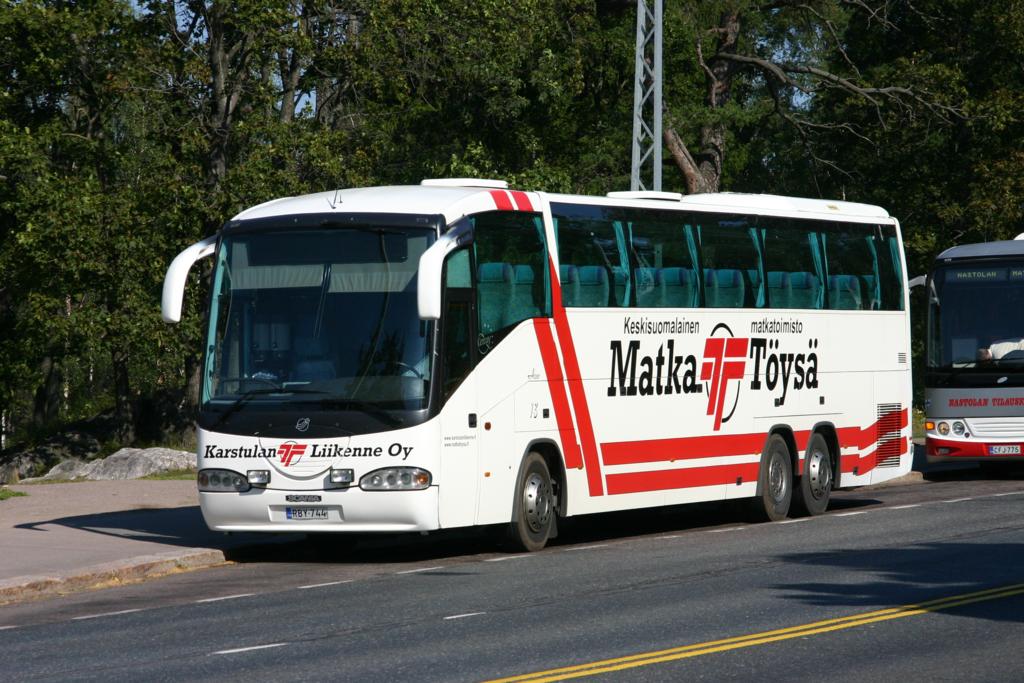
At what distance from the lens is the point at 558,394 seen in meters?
16.7

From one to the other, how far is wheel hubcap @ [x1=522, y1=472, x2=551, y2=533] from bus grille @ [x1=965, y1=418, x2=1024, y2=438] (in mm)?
11024

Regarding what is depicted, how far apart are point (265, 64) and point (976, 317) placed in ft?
48.4

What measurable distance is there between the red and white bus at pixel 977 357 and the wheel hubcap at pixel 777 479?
6536mm

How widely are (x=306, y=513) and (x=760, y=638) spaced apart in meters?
5.74

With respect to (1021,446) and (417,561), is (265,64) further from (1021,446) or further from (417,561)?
(417,561)

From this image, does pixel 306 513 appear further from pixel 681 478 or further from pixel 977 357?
pixel 977 357

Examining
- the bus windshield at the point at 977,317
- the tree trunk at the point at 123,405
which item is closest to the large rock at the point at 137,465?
the tree trunk at the point at 123,405

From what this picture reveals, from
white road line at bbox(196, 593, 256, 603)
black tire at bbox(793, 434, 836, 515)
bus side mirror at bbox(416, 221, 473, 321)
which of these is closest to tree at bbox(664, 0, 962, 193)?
black tire at bbox(793, 434, 836, 515)

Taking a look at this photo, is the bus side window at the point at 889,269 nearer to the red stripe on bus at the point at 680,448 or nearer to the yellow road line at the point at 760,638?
the red stripe on bus at the point at 680,448

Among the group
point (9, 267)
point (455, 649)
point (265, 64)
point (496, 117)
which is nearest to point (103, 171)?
point (9, 267)

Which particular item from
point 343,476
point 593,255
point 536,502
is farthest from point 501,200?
point 343,476

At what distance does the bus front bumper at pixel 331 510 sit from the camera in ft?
48.8

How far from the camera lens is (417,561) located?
52.7 ft

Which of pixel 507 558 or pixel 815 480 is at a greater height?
pixel 815 480
